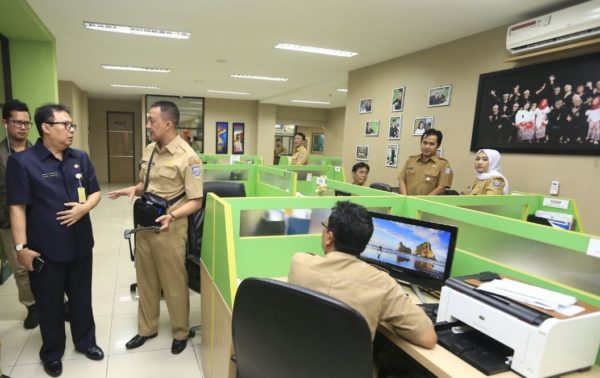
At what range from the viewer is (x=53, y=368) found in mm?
2012

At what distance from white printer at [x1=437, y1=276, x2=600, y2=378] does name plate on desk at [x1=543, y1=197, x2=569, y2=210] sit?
1552 mm

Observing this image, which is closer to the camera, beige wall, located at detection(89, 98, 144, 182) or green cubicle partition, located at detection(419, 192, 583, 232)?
green cubicle partition, located at detection(419, 192, 583, 232)

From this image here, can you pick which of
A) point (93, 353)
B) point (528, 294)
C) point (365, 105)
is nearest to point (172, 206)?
point (93, 353)

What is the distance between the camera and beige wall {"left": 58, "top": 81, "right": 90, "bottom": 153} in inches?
304

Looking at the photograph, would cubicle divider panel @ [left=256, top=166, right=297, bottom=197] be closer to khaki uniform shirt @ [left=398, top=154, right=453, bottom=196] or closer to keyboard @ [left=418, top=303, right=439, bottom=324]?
khaki uniform shirt @ [left=398, top=154, right=453, bottom=196]

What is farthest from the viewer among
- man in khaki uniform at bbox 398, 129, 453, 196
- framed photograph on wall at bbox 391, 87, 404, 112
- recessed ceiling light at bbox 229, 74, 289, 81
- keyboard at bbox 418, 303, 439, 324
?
recessed ceiling light at bbox 229, 74, 289, 81

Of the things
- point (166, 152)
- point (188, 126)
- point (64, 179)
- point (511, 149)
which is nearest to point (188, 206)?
point (166, 152)

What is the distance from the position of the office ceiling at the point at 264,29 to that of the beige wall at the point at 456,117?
0.18m

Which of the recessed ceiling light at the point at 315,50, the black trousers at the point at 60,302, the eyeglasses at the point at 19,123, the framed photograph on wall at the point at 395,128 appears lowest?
the black trousers at the point at 60,302

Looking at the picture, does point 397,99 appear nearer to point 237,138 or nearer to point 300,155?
point 300,155

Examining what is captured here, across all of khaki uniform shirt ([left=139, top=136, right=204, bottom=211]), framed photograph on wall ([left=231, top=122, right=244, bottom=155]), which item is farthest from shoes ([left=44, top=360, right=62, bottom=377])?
framed photograph on wall ([left=231, top=122, right=244, bottom=155])

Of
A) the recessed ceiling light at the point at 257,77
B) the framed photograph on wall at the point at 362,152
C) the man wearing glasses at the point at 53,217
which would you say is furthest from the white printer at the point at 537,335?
the recessed ceiling light at the point at 257,77

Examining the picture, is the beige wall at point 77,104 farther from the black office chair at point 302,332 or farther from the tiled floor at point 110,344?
the black office chair at point 302,332

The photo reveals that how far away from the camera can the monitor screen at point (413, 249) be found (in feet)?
5.27
